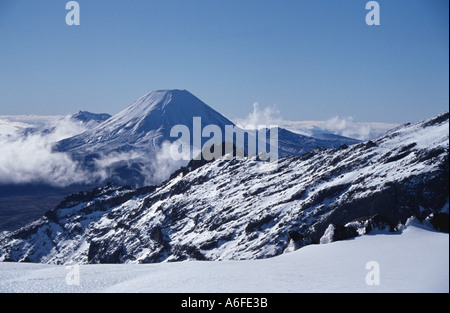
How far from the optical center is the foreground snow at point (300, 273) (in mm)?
23844

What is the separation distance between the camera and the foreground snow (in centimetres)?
2384

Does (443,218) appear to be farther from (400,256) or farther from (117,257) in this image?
(117,257)

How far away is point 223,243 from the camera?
142m

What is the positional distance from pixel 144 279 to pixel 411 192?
95.7 meters

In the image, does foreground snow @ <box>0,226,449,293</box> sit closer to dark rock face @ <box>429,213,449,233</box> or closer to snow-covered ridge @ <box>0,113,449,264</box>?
dark rock face @ <box>429,213,449,233</box>

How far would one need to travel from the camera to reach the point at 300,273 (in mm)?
27438

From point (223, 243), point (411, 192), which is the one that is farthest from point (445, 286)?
point (223, 243)
